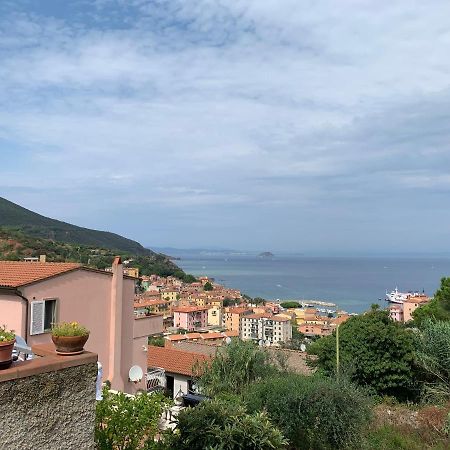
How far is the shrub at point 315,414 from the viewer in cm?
799

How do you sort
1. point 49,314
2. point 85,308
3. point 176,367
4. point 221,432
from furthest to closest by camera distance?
point 176,367, point 85,308, point 49,314, point 221,432

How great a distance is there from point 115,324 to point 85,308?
1081 millimetres

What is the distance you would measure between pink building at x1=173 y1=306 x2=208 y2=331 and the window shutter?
67.2 meters

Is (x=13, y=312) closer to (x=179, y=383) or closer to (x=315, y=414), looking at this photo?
(x=315, y=414)

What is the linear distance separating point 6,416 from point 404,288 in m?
159

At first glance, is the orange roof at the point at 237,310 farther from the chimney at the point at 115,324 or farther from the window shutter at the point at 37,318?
the window shutter at the point at 37,318

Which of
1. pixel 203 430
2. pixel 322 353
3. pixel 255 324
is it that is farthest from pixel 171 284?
pixel 203 430

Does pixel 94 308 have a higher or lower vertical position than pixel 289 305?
A: higher

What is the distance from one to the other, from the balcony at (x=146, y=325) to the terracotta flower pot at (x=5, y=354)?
377 inches

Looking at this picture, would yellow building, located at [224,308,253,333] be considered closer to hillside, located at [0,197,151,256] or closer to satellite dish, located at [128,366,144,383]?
hillside, located at [0,197,151,256]

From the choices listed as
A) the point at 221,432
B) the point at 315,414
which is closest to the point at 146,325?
the point at 315,414

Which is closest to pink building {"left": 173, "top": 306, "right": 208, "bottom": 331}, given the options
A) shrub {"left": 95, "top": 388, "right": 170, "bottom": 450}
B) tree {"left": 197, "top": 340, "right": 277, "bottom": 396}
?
tree {"left": 197, "top": 340, "right": 277, "bottom": 396}

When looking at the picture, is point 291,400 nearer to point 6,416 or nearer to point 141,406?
point 141,406

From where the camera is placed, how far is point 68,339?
3.29 metres
